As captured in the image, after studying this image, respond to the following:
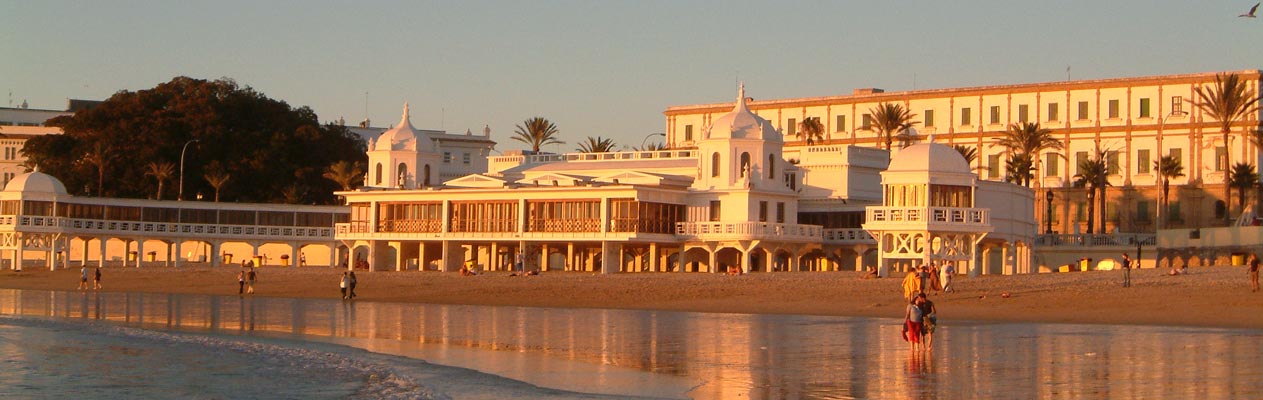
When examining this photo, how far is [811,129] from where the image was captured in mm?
113750

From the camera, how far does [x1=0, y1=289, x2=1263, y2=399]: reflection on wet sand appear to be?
25.6m

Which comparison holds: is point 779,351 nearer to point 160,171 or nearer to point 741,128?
point 741,128

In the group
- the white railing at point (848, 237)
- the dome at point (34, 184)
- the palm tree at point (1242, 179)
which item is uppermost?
the palm tree at point (1242, 179)

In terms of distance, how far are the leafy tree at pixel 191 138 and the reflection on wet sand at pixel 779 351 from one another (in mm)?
47231

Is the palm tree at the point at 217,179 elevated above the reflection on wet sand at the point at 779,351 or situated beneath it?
elevated above

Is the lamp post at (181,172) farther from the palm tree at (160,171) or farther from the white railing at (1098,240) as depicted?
the white railing at (1098,240)

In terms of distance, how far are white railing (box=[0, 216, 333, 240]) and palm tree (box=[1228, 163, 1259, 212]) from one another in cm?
5476

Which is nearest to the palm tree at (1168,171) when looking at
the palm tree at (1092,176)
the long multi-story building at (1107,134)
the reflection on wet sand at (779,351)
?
the long multi-story building at (1107,134)

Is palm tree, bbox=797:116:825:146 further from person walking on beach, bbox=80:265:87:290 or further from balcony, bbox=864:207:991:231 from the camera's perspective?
person walking on beach, bbox=80:265:87:290

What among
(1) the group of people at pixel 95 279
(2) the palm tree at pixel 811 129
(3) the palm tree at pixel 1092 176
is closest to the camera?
(1) the group of people at pixel 95 279

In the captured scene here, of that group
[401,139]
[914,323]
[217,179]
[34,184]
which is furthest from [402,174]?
[914,323]

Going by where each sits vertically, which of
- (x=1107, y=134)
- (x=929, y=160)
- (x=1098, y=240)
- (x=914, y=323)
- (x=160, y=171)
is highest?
(x=1107, y=134)

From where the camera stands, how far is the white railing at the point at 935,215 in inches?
2274

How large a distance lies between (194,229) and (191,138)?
880 centimetres
